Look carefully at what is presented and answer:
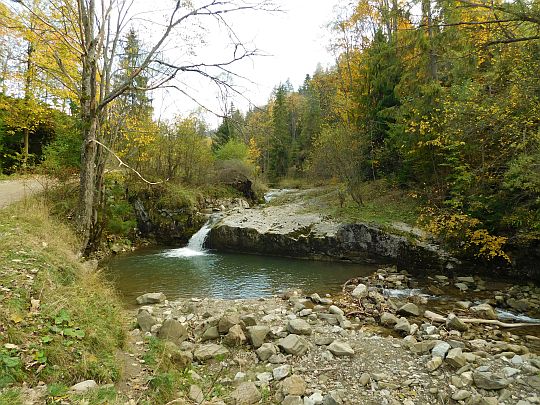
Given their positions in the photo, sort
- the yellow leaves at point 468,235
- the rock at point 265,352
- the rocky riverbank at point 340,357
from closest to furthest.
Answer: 1. the rocky riverbank at point 340,357
2. the rock at point 265,352
3. the yellow leaves at point 468,235

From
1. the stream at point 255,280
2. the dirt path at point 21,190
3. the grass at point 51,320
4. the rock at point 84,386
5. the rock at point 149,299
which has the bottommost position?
the stream at point 255,280

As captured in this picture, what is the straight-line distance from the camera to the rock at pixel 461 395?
3834 mm

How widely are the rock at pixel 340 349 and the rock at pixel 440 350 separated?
1153 millimetres

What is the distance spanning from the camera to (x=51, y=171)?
10.9 meters

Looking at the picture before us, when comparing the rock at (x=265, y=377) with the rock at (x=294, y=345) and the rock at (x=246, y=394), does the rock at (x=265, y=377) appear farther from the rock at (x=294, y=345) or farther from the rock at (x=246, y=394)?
the rock at (x=294, y=345)

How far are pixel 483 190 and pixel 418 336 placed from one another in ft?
19.0

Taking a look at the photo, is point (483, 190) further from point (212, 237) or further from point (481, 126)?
point (212, 237)

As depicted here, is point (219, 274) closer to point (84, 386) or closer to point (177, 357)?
point (177, 357)

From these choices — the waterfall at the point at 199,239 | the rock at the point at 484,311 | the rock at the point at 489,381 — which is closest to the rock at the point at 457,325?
the rock at the point at 484,311

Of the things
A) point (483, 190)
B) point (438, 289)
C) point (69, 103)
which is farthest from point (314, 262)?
point (69, 103)

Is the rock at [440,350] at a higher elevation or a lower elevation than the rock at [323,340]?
higher

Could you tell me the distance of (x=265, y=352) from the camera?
479cm

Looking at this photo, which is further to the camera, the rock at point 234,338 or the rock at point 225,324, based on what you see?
the rock at point 225,324

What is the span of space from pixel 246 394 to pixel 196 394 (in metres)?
0.57
